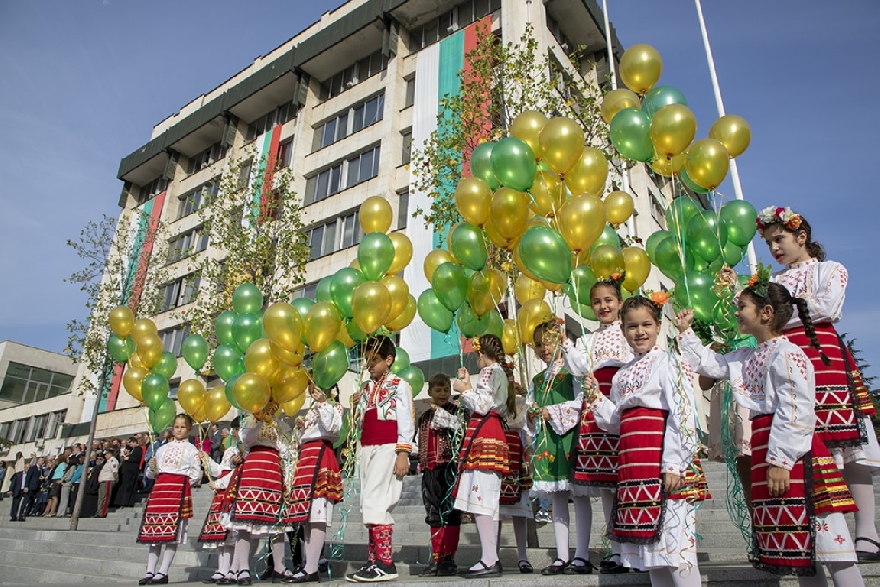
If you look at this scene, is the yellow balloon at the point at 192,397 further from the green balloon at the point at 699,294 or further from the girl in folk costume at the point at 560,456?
the green balloon at the point at 699,294

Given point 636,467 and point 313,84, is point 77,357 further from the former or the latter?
point 636,467

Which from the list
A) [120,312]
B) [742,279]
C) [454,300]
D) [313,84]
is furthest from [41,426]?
[742,279]

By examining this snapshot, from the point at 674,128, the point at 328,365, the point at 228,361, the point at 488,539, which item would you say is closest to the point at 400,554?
the point at 488,539

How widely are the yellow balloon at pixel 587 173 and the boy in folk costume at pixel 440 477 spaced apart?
2326 millimetres

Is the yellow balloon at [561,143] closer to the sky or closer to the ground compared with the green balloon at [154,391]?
closer to the sky

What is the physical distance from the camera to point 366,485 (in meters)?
4.60

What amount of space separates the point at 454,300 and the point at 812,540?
152 inches

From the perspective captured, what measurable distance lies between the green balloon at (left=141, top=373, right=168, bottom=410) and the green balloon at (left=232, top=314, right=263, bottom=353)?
1.67m

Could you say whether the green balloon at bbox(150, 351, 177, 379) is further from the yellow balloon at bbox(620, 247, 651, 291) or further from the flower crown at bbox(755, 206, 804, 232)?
the flower crown at bbox(755, 206, 804, 232)

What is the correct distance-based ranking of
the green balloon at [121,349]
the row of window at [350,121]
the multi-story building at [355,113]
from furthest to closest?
the row of window at [350,121] → the multi-story building at [355,113] → the green balloon at [121,349]

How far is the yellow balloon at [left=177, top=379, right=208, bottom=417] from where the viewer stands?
23.0 ft

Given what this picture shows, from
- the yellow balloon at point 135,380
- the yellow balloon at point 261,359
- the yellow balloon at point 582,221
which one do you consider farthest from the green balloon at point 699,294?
the yellow balloon at point 135,380

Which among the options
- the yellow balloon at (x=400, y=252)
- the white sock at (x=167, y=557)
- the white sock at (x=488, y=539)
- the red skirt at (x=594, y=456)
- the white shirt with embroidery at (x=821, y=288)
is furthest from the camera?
the yellow balloon at (x=400, y=252)

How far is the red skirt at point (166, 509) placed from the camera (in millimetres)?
6330
